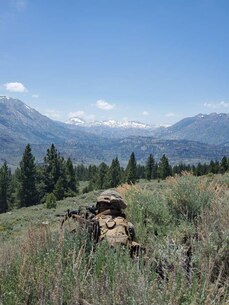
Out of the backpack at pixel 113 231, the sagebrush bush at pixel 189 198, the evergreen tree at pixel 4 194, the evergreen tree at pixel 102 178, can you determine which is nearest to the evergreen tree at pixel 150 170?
the evergreen tree at pixel 102 178

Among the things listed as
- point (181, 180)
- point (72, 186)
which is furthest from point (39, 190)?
point (181, 180)

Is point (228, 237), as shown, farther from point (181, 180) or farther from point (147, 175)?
point (147, 175)

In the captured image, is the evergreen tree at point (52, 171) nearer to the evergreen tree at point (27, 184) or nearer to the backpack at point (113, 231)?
the evergreen tree at point (27, 184)

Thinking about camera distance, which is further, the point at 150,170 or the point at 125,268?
the point at 150,170

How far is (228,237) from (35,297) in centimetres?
258


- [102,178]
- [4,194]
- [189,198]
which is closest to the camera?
[189,198]

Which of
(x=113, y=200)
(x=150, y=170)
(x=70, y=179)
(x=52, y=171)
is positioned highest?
(x=113, y=200)

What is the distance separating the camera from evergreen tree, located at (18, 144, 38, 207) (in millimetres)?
64938

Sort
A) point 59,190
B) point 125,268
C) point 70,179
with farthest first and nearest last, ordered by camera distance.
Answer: point 70,179 → point 59,190 → point 125,268

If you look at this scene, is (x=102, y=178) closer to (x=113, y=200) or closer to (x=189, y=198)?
(x=189, y=198)

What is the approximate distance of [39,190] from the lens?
6631 centimetres

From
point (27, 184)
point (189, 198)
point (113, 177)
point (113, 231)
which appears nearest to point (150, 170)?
point (113, 177)

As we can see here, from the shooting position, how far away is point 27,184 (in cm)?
6500

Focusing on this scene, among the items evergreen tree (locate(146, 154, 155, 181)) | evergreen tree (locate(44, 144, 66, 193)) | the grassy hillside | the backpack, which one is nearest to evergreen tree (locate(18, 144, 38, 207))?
evergreen tree (locate(44, 144, 66, 193))
